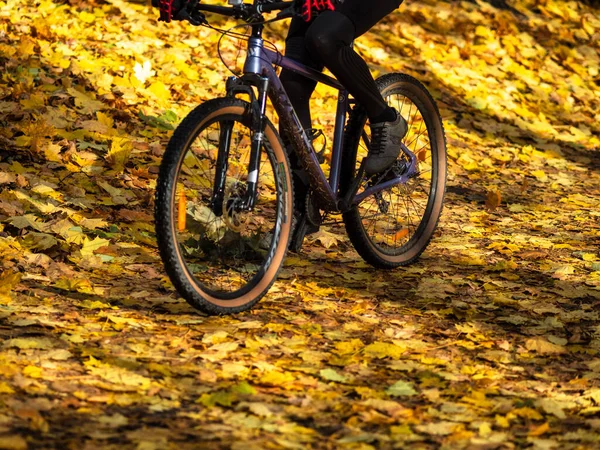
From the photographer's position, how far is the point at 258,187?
4570 mm

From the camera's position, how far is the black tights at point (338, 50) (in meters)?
4.24

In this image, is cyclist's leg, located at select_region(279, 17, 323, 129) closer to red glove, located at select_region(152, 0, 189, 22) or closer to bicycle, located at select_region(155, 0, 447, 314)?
bicycle, located at select_region(155, 0, 447, 314)

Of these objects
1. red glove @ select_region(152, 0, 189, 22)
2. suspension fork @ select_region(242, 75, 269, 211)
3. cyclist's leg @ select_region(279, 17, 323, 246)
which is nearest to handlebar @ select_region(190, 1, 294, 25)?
red glove @ select_region(152, 0, 189, 22)

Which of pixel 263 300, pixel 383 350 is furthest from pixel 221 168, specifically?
pixel 383 350

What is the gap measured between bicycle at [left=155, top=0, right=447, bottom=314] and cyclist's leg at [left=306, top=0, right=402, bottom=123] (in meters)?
0.13

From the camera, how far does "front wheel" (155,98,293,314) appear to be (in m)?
3.78

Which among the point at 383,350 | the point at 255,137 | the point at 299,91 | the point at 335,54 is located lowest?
the point at 383,350

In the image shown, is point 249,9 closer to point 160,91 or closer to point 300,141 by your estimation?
point 300,141

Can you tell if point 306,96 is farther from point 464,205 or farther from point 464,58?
point 464,58

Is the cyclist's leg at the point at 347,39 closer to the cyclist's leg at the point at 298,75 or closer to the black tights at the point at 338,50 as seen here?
the black tights at the point at 338,50

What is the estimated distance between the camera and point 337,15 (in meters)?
4.27

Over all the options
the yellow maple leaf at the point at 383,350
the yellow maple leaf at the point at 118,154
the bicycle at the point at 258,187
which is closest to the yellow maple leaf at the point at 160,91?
the yellow maple leaf at the point at 118,154

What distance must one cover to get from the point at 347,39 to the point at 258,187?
0.80 metres

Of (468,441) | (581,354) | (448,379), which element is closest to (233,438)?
(468,441)
